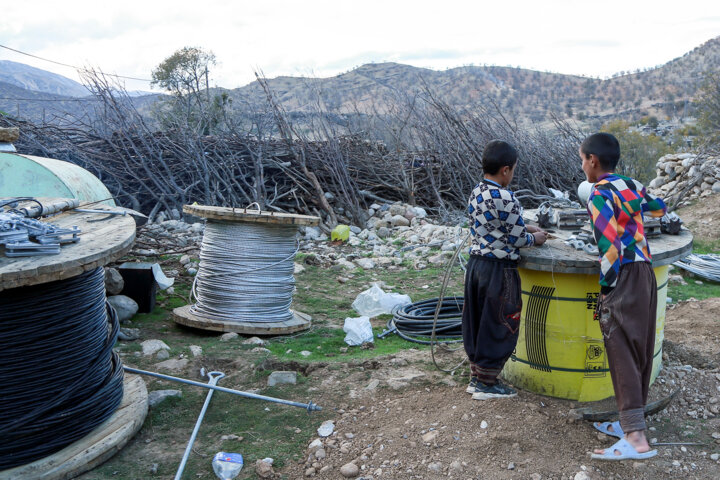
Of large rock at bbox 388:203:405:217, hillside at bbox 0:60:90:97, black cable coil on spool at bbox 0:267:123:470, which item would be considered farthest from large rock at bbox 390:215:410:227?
hillside at bbox 0:60:90:97

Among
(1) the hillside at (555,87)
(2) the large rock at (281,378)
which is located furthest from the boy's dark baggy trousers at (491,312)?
(1) the hillside at (555,87)

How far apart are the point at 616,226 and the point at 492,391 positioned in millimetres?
1175

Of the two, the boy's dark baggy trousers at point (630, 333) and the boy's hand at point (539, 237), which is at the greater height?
the boy's hand at point (539, 237)

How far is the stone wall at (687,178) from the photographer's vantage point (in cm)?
1103

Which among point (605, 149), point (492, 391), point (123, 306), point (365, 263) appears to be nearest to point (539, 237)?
point (605, 149)

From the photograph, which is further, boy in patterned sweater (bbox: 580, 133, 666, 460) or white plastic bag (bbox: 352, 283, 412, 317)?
white plastic bag (bbox: 352, 283, 412, 317)

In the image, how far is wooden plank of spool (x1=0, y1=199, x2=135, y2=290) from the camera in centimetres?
229

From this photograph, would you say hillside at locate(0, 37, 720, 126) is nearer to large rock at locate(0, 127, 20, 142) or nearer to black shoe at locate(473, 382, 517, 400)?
large rock at locate(0, 127, 20, 142)

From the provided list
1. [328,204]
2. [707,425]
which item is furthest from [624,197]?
[328,204]

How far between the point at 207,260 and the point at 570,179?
9147 mm

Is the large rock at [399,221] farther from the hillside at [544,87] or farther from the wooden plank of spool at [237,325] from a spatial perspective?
the hillside at [544,87]

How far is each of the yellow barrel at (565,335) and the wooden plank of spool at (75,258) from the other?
2.22 metres

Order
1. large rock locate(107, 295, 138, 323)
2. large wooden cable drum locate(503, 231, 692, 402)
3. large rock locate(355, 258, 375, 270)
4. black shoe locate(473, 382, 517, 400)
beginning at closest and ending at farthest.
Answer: large wooden cable drum locate(503, 231, 692, 402) → black shoe locate(473, 382, 517, 400) → large rock locate(107, 295, 138, 323) → large rock locate(355, 258, 375, 270)

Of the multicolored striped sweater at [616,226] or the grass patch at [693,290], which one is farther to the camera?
the grass patch at [693,290]
